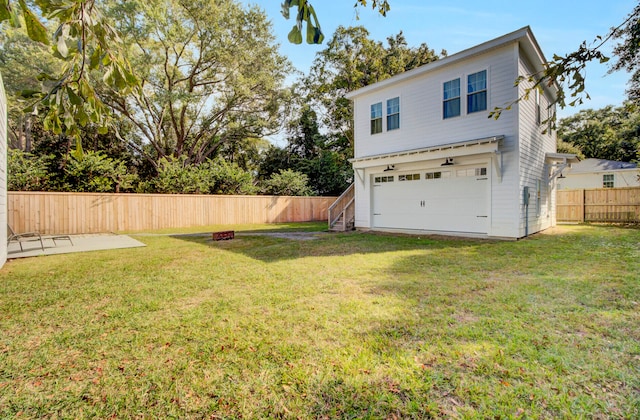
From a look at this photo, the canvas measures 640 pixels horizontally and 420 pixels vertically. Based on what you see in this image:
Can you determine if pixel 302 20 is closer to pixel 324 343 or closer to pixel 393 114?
pixel 324 343

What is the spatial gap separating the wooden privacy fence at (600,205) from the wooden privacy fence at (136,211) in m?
13.0

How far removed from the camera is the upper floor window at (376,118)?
10.8m

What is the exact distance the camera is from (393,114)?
1044 centimetres

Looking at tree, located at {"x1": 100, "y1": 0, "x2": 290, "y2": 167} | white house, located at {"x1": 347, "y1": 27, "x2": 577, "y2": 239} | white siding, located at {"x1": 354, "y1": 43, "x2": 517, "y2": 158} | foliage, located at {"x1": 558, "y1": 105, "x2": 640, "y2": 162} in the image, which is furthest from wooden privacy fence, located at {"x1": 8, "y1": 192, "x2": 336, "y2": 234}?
foliage, located at {"x1": 558, "y1": 105, "x2": 640, "y2": 162}

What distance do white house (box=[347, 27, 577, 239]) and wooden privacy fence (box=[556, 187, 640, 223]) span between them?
324 cm

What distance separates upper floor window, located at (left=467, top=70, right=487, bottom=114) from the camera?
849cm

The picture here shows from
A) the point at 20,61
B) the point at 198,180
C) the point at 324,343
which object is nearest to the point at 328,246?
the point at 324,343

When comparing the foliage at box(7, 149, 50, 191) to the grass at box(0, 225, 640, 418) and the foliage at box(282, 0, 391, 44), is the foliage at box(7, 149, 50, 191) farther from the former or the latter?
the foliage at box(282, 0, 391, 44)

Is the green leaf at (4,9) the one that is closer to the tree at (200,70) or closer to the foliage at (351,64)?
the tree at (200,70)

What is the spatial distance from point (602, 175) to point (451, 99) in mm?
17656

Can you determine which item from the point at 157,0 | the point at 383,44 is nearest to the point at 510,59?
the point at 383,44

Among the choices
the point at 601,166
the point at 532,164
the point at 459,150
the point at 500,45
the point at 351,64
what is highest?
the point at 351,64

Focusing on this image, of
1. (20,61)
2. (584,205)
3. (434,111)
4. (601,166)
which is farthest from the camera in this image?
(601,166)

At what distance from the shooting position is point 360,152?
11469 millimetres
